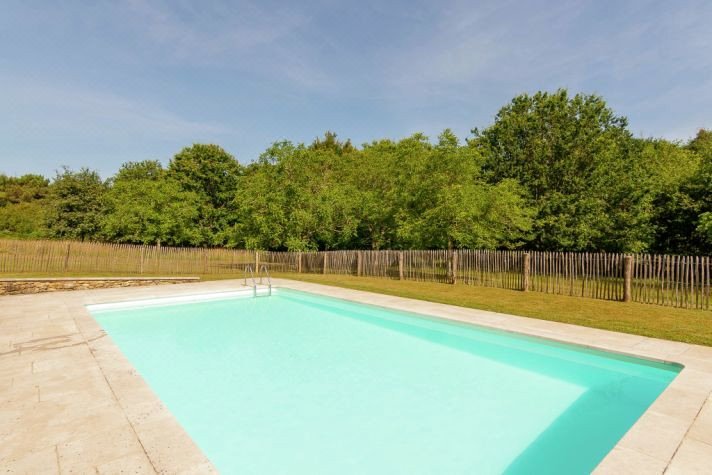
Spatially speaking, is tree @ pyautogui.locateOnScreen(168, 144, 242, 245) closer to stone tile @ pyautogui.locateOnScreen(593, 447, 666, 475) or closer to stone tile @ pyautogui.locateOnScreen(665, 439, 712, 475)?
stone tile @ pyautogui.locateOnScreen(593, 447, 666, 475)

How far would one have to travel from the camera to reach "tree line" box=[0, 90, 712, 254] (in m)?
20.1

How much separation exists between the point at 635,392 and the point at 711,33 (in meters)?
13.2

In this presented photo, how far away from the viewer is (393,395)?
5711mm

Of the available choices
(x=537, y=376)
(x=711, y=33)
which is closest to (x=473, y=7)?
(x=711, y=33)

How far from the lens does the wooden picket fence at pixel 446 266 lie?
11.2 metres

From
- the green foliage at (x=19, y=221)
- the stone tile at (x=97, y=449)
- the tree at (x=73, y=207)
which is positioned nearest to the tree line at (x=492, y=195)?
the tree at (x=73, y=207)

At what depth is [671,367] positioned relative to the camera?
5609mm

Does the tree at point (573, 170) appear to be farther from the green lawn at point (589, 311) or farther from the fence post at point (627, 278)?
the green lawn at point (589, 311)

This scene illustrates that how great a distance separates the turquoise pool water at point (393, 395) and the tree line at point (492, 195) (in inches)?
469

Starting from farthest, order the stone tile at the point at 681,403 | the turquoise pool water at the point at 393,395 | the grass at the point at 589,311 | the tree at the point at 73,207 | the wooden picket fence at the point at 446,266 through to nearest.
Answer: the tree at the point at 73,207 → the wooden picket fence at the point at 446,266 → the grass at the point at 589,311 → the turquoise pool water at the point at 393,395 → the stone tile at the point at 681,403

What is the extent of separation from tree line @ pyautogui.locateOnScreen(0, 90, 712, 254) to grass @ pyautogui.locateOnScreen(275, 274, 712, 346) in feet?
20.0

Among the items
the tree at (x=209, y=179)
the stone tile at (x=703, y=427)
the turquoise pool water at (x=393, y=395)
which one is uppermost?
the tree at (x=209, y=179)

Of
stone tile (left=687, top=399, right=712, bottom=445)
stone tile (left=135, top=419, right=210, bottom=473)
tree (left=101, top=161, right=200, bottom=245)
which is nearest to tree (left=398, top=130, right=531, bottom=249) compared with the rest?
stone tile (left=687, top=399, right=712, bottom=445)

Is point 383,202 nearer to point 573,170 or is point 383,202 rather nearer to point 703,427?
point 573,170
